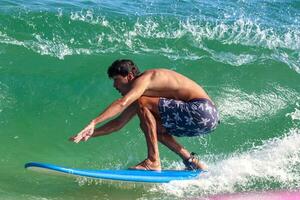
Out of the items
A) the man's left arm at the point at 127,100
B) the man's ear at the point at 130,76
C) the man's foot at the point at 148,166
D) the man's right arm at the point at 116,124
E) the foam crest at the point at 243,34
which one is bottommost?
the man's foot at the point at 148,166

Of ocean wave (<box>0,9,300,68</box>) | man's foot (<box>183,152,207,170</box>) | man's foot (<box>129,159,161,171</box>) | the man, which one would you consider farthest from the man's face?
ocean wave (<box>0,9,300,68</box>)

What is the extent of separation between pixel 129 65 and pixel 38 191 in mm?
1430

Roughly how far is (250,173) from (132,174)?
4.75 feet

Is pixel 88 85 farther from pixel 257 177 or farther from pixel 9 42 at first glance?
pixel 257 177

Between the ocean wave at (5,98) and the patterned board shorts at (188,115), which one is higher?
the patterned board shorts at (188,115)

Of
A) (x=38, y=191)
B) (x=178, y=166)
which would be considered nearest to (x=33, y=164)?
(x=38, y=191)

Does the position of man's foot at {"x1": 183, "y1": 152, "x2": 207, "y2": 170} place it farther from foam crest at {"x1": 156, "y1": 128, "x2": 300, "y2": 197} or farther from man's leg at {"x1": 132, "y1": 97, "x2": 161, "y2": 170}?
man's leg at {"x1": 132, "y1": 97, "x2": 161, "y2": 170}

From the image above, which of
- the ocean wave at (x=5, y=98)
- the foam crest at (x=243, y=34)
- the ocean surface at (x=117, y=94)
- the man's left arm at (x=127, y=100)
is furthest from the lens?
the foam crest at (x=243, y=34)

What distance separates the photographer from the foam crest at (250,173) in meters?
5.50

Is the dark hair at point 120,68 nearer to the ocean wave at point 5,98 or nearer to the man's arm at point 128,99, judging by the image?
the man's arm at point 128,99

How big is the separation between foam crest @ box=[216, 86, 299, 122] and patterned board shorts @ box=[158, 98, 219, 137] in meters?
2.02

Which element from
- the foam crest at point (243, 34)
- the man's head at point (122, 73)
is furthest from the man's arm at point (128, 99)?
the foam crest at point (243, 34)

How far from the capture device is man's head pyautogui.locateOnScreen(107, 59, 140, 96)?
201 inches

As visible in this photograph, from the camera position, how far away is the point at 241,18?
42.0 feet
